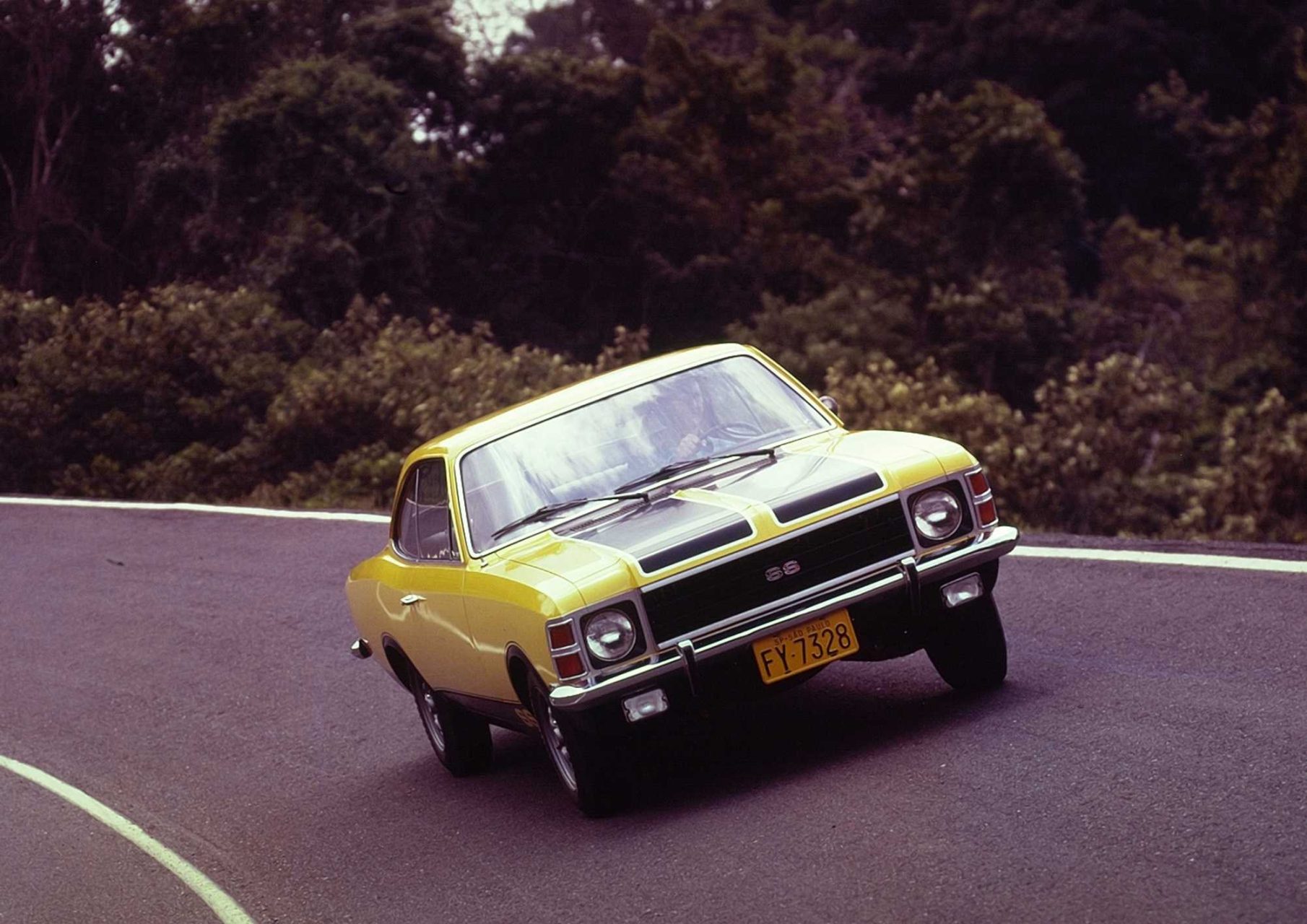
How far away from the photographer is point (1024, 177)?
87.5 feet

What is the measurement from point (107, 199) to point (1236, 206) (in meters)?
21.6

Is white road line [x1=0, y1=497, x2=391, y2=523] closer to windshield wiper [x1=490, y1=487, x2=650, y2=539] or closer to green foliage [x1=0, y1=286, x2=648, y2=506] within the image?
green foliage [x1=0, y1=286, x2=648, y2=506]

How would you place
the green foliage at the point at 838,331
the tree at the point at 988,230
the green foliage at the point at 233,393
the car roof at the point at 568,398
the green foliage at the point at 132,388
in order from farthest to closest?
the green foliage at the point at 838,331 → the tree at the point at 988,230 → the green foliage at the point at 132,388 → the green foliage at the point at 233,393 → the car roof at the point at 568,398

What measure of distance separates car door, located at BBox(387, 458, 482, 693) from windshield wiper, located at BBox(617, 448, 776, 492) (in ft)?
2.51

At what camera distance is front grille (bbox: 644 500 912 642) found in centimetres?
659

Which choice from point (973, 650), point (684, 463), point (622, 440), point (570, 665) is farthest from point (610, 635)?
point (973, 650)

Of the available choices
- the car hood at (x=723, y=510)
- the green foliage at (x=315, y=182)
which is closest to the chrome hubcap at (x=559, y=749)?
the car hood at (x=723, y=510)

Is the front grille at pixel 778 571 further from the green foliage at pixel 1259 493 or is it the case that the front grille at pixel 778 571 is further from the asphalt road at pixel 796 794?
the green foliage at pixel 1259 493

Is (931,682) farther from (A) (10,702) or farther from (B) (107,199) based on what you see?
(B) (107,199)

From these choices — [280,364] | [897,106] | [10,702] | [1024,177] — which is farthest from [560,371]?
[897,106]

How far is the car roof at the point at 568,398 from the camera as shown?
7.81 meters

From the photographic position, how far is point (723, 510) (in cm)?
679

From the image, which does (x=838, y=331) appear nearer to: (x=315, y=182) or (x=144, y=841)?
(x=315, y=182)

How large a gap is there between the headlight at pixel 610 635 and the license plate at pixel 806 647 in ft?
1.49
